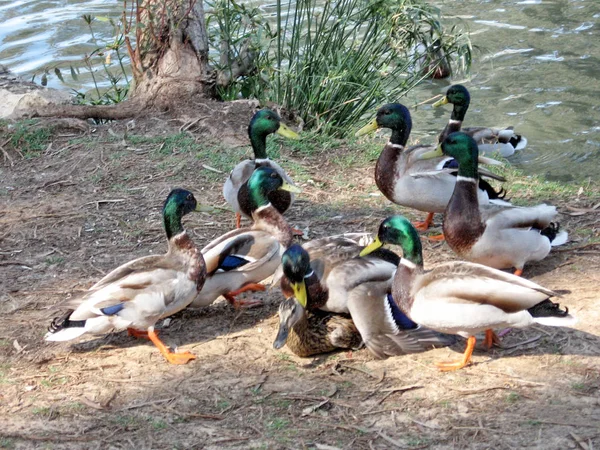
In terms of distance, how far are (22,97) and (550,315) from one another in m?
5.76

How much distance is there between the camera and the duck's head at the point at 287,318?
4.09 meters

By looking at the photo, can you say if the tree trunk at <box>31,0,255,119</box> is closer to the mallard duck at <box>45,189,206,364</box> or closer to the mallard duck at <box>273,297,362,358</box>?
the mallard duck at <box>45,189,206,364</box>

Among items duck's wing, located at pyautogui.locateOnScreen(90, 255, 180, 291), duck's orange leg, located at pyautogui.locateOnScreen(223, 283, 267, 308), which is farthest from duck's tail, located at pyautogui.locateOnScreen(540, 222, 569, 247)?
duck's wing, located at pyautogui.locateOnScreen(90, 255, 180, 291)

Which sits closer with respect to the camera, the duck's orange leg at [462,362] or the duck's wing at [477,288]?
the duck's wing at [477,288]

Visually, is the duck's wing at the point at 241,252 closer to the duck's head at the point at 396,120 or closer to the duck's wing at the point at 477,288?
the duck's wing at the point at 477,288

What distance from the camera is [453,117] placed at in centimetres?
754

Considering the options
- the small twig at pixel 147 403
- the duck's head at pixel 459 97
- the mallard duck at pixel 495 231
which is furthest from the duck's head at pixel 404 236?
the duck's head at pixel 459 97

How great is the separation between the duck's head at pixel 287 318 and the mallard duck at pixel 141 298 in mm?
521

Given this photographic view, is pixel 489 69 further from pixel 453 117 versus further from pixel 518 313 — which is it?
pixel 518 313

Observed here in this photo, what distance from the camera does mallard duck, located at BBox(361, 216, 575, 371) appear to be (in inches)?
155

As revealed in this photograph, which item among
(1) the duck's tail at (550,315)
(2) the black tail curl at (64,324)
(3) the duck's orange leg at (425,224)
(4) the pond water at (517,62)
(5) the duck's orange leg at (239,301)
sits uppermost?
(1) the duck's tail at (550,315)

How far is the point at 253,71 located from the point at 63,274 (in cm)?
349

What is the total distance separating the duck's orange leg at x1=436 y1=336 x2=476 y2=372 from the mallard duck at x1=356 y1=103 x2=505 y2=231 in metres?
1.63

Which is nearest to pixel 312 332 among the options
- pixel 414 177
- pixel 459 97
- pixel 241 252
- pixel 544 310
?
pixel 241 252
